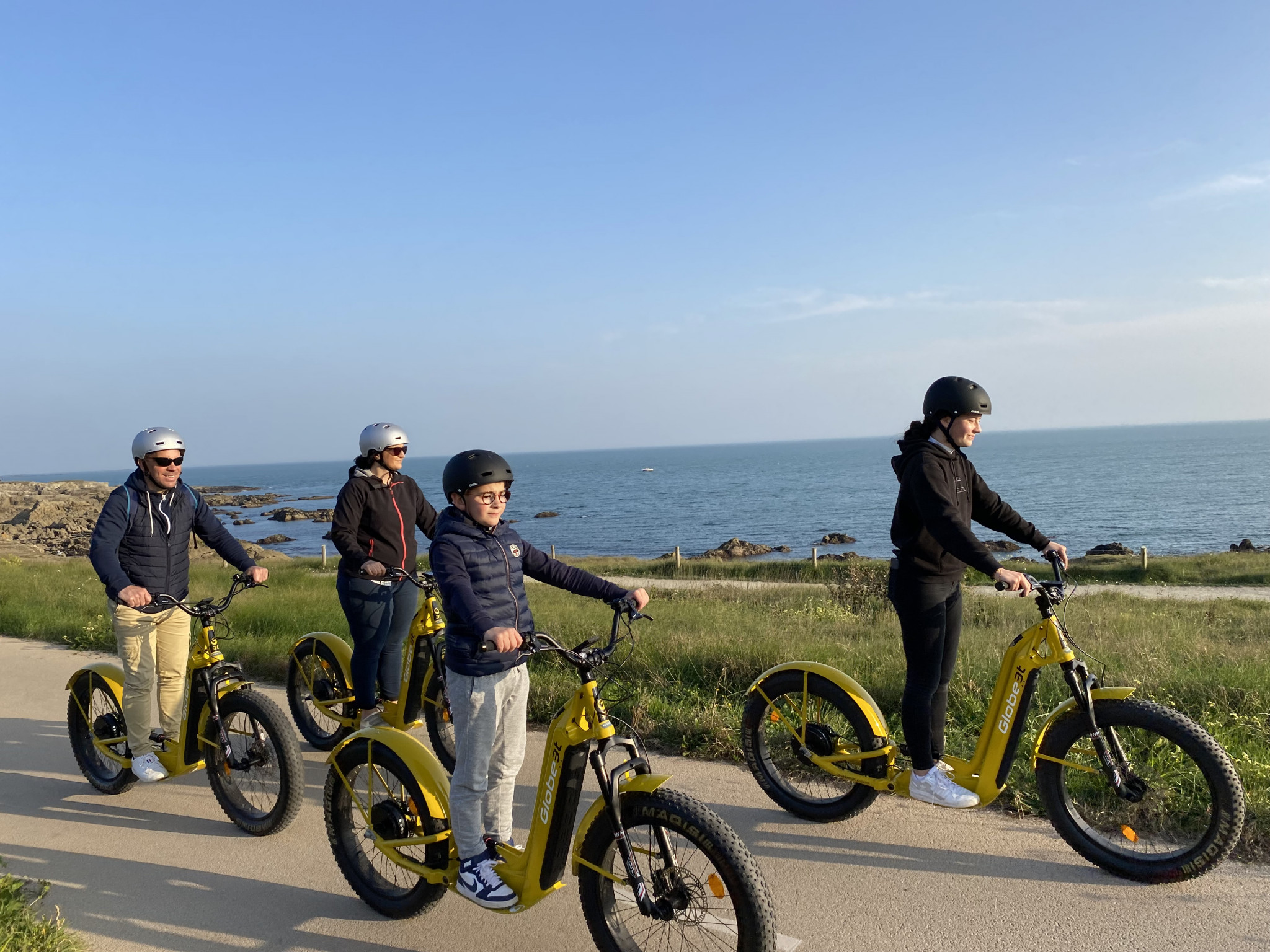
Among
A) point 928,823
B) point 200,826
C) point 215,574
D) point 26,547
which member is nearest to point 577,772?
point 928,823

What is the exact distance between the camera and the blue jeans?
18.9 feet

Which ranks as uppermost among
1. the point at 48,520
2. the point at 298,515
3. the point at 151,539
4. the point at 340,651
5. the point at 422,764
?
the point at 151,539

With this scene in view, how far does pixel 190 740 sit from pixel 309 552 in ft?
205

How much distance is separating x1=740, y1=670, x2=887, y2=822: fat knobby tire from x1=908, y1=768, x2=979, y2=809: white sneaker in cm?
A: 17

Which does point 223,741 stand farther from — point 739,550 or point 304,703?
point 739,550

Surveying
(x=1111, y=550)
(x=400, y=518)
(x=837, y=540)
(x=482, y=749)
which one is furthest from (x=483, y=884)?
(x=837, y=540)

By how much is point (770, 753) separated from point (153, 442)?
3.88 m

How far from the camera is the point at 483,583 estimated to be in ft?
11.4

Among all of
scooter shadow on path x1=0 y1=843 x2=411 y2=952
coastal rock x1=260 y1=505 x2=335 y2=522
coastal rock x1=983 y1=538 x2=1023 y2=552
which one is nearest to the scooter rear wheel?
scooter shadow on path x1=0 y1=843 x2=411 y2=952

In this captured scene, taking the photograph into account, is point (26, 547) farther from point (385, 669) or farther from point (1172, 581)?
point (1172, 581)

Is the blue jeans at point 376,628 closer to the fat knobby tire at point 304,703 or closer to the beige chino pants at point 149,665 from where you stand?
the fat knobby tire at point 304,703

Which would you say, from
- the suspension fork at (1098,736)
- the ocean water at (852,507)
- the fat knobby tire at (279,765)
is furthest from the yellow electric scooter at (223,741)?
the ocean water at (852,507)

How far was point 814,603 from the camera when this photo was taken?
15617 millimetres

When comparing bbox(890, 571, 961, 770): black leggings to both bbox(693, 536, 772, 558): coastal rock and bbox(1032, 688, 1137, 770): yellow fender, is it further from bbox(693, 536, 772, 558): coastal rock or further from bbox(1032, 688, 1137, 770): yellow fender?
bbox(693, 536, 772, 558): coastal rock
